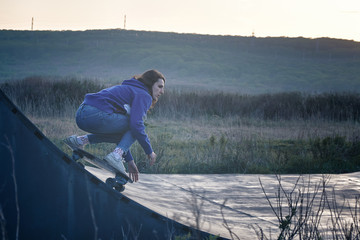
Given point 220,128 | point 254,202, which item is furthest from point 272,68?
point 254,202

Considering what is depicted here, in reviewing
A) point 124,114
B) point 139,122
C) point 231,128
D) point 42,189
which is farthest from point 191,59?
point 42,189

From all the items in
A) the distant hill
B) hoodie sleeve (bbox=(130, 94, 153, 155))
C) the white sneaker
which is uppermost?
the distant hill

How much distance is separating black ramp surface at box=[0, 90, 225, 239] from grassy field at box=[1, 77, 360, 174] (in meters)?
4.06

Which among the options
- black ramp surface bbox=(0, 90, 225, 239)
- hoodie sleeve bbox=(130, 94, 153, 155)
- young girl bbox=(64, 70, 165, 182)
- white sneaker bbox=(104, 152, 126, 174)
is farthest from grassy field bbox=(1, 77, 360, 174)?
black ramp surface bbox=(0, 90, 225, 239)

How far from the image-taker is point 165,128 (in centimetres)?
1285

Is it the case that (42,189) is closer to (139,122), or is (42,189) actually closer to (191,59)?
(139,122)

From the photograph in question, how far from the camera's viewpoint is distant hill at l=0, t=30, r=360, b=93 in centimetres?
5784

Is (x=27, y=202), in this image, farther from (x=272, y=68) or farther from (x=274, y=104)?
(x=272, y=68)

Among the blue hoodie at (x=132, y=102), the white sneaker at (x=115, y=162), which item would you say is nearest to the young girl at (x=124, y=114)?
the blue hoodie at (x=132, y=102)

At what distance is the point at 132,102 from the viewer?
441 cm

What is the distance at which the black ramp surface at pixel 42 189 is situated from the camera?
3.21 metres

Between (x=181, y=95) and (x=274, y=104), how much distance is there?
3.99m

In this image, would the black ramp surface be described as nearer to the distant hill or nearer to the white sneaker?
the white sneaker

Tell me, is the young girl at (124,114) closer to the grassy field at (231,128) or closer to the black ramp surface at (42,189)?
the black ramp surface at (42,189)
